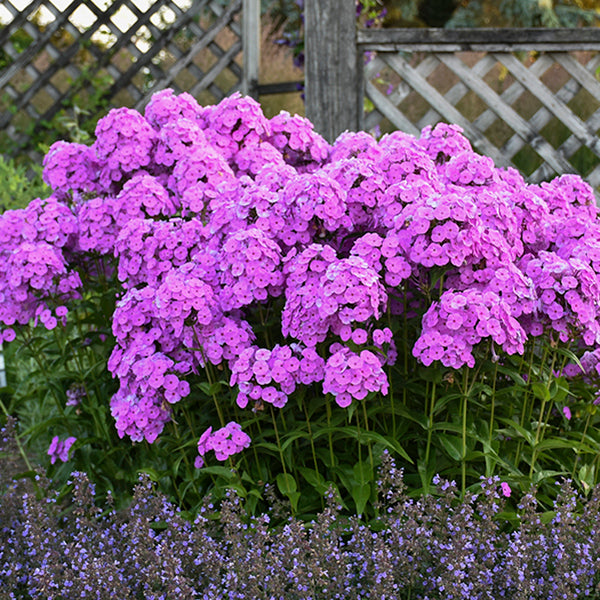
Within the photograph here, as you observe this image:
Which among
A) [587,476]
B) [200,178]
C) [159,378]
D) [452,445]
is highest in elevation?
[200,178]

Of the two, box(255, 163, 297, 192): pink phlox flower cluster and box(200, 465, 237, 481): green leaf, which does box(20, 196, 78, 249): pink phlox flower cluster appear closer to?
box(255, 163, 297, 192): pink phlox flower cluster

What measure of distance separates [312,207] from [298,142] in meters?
0.81

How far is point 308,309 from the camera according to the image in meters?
2.44

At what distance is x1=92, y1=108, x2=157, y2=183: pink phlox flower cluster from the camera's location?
3104 mm

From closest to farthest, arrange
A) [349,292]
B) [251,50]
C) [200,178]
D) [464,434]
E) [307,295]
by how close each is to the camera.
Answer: [349,292]
[307,295]
[464,434]
[200,178]
[251,50]

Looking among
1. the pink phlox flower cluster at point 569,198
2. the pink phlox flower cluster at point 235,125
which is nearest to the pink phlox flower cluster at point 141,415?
the pink phlox flower cluster at point 235,125

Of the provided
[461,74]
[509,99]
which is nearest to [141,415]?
[461,74]

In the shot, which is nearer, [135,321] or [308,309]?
[308,309]

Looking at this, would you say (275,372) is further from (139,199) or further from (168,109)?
(168,109)

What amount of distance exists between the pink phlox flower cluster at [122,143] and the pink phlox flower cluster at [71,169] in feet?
0.41

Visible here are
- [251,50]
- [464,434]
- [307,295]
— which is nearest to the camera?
[307,295]

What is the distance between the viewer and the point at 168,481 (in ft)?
9.69

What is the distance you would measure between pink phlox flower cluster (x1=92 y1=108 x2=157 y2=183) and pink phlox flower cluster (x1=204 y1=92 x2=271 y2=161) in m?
0.26

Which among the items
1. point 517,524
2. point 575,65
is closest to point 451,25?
point 575,65
